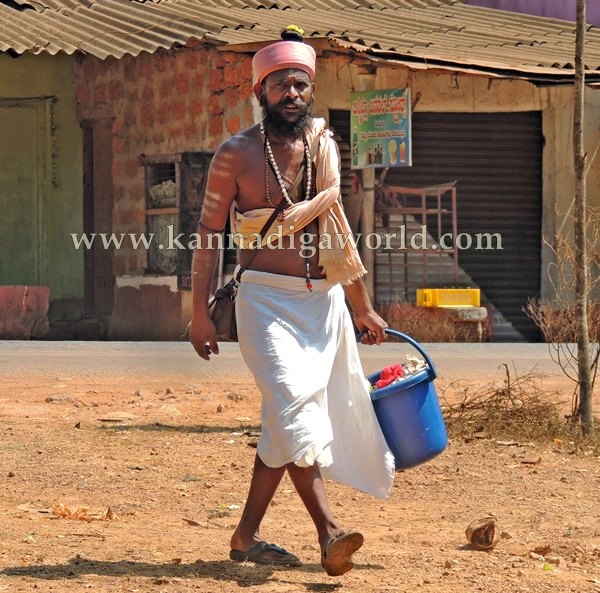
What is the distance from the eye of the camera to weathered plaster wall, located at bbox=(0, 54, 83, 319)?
17656 mm

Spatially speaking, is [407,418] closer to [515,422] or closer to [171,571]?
[171,571]

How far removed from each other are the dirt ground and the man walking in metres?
0.38

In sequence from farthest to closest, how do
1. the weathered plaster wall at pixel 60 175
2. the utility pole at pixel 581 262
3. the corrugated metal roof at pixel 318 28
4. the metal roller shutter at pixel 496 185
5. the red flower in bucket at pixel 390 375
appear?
the weathered plaster wall at pixel 60 175 → the metal roller shutter at pixel 496 185 → the corrugated metal roof at pixel 318 28 → the utility pole at pixel 581 262 → the red flower in bucket at pixel 390 375

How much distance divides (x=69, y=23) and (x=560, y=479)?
1168cm

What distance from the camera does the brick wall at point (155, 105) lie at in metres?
15.5

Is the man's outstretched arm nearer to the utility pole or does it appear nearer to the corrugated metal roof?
the utility pole

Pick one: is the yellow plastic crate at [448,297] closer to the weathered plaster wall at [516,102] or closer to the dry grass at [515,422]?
the weathered plaster wall at [516,102]

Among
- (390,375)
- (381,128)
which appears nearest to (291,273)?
(390,375)

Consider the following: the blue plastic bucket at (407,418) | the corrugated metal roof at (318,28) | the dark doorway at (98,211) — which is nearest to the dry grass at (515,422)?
the blue plastic bucket at (407,418)

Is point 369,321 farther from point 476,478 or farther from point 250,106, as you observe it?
point 250,106

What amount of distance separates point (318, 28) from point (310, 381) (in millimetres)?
11351

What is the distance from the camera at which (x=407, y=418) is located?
527cm

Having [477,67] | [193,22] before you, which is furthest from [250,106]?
[477,67]

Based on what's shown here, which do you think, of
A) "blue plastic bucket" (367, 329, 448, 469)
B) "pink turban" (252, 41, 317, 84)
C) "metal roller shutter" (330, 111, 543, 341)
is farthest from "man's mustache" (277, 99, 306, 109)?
"metal roller shutter" (330, 111, 543, 341)
